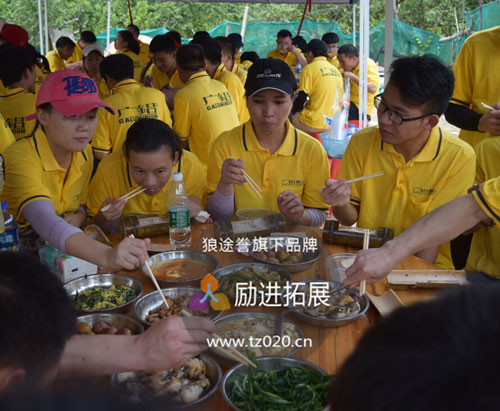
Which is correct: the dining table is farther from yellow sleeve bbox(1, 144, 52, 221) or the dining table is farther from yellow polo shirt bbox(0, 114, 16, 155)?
yellow polo shirt bbox(0, 114, 16, 155)

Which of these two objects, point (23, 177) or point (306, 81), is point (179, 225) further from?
point (306, 81)

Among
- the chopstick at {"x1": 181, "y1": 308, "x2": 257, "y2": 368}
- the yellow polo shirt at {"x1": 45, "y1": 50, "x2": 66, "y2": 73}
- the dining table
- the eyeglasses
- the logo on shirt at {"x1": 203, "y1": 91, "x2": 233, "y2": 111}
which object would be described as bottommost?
the dining table

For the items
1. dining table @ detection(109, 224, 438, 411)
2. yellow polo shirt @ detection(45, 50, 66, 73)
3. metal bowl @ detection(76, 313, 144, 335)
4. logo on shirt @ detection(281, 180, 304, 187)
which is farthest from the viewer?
yellow polo shirt @ detection(45, 50, 66, 73)

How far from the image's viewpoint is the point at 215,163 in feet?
10.7

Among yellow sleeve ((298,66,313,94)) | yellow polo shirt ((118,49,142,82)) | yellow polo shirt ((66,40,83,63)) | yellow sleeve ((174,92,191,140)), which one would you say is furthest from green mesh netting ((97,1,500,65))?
yellow sleeve ((174,92,191,140))

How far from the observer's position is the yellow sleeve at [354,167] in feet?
9.55

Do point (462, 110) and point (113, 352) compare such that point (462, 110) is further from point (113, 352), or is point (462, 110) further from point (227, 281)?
point (113, 352)

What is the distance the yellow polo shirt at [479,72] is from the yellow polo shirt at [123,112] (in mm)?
2844

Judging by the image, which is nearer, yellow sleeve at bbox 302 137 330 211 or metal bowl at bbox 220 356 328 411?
metal bowl at bbox 220 356 328 411

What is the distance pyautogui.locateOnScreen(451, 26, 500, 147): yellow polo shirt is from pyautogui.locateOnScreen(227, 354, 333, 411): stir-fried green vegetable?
2596mm

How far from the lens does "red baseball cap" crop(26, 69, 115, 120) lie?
8.23ft

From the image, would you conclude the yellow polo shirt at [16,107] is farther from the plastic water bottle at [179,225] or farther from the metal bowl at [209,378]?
the metal bowl at [209,378]

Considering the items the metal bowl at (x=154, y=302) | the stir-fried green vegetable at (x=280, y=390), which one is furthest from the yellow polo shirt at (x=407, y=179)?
the stir-fried green vegetable at (x=280, y=390)

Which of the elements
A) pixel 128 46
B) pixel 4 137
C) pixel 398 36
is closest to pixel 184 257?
pixel 4 137
